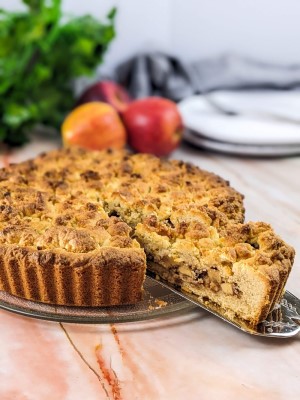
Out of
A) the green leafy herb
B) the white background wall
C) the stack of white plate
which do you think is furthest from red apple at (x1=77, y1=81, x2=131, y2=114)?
the white background wall

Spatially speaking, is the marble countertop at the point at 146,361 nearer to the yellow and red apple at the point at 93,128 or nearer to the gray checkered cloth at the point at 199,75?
the yellow and red apple at the point at 93,128

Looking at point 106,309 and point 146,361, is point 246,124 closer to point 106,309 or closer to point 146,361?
point 106,309

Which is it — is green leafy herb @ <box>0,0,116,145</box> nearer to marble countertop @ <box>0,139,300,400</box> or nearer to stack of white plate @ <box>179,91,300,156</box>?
stack of white plate @ <box>179,91,300,156</box>

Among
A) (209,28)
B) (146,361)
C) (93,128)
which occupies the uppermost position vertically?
(209,28)

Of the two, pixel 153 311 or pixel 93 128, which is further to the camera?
pixel 93 128

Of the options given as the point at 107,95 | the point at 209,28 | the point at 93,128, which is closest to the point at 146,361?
the point at 93,128

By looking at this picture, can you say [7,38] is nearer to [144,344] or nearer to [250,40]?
[250,40]

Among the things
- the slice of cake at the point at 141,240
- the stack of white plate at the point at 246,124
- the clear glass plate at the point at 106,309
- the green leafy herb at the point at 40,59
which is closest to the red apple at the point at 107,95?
the green leafy herb at the point at 40,59
